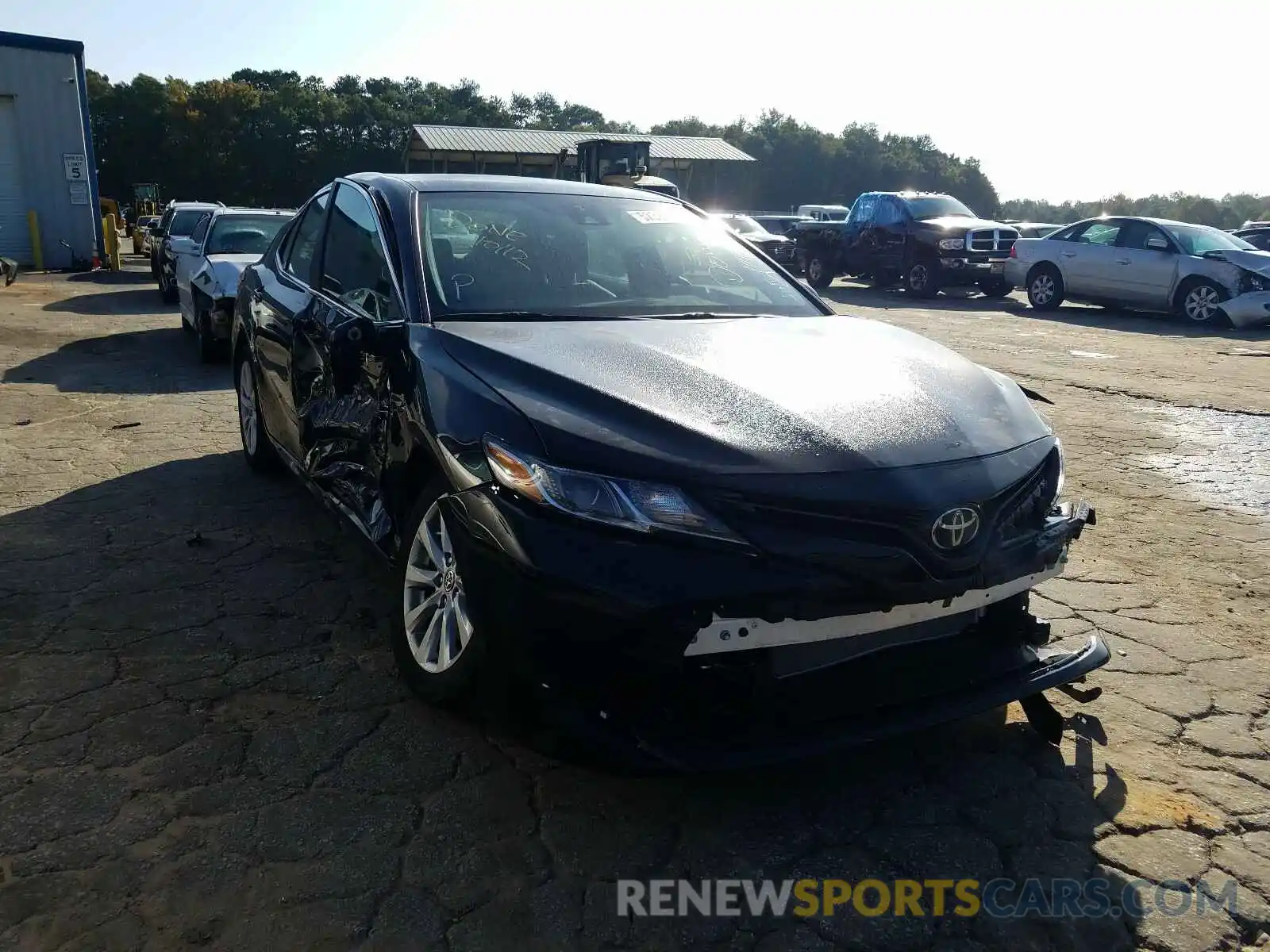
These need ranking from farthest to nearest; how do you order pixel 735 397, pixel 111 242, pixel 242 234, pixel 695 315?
pixel 111 242, pixel 242 234, pixel 695 315, pixel 735 397

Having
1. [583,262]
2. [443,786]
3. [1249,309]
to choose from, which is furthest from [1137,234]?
[443,786]

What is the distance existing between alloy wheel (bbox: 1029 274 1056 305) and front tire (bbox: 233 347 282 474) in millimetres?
14412

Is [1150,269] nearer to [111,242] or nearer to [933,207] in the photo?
[933,207]

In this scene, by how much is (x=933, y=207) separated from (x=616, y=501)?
1851cm

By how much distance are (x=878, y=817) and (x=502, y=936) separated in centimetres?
103

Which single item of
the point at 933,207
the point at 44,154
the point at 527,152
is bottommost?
the point at 933,207

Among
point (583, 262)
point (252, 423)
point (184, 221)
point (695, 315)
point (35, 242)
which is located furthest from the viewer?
point (35, 242)

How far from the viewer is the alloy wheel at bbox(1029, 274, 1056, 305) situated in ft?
55.0

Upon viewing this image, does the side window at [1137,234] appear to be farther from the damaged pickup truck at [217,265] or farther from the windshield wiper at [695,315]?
the windshield wiper at [695,315]

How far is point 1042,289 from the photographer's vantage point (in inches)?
665

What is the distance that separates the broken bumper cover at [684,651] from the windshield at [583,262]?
3.75ft

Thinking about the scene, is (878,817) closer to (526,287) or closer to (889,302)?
(526,287)

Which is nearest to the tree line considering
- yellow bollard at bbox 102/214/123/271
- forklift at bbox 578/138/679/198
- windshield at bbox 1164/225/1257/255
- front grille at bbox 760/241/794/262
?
forklift at bbox 578/138/679/198

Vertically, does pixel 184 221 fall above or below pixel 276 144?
below
